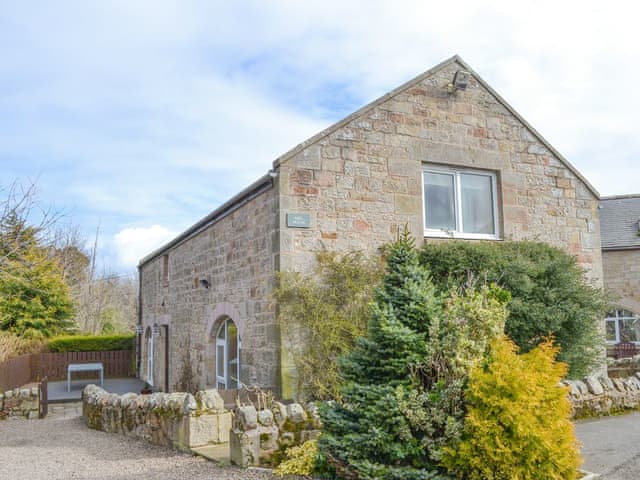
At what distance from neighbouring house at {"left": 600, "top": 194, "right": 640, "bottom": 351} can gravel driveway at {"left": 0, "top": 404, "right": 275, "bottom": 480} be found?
18.5 meters

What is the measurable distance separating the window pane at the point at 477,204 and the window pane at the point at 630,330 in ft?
48.9

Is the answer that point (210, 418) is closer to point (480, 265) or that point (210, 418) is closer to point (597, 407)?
point (480, 265)

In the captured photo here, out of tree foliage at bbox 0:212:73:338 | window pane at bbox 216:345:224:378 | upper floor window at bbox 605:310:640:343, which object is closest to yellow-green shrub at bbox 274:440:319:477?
window pane at bbox 216:345:224:378

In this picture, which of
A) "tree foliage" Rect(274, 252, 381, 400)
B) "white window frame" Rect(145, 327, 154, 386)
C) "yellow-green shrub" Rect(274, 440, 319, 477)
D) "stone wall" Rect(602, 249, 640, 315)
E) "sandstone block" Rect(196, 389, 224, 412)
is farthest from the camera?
"stone wall" Rect(602, 249, 640, 315)

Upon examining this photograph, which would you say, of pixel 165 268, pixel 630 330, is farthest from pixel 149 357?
pixel 630 330

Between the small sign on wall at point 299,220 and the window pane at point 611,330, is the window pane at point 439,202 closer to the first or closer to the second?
the small sign on wall at point 299,220

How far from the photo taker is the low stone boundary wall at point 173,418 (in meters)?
7.31

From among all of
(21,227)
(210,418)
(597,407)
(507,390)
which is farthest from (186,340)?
(507,390)

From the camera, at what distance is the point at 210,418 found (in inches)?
290

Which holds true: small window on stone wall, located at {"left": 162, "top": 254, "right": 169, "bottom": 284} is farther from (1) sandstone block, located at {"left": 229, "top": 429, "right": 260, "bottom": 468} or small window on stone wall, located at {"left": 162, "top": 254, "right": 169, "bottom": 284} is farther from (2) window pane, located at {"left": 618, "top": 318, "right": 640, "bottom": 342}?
(2) window pane, located at {"left": 618, "top": 318, "right": 640, "bottom": 342}

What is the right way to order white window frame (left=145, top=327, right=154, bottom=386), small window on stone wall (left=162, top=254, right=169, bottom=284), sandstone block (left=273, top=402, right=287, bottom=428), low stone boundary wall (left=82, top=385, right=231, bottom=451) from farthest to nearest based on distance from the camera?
white window frame (left=145, top=327, right=154, bottom=386) → small window on stone wall (left=162, top=254, right=169, bottom=284) → low stone boundary wall (left=82, top=385, right=231, bottom=451) → sandstone block (left=273, top=402, right=287, bottom=428)

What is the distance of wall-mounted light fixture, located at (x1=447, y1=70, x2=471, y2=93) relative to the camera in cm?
1054

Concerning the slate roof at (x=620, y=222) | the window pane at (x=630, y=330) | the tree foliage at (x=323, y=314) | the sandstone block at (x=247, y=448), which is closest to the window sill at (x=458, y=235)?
the tree foliage at (x=323, y=314)

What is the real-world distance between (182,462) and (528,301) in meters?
5.63
